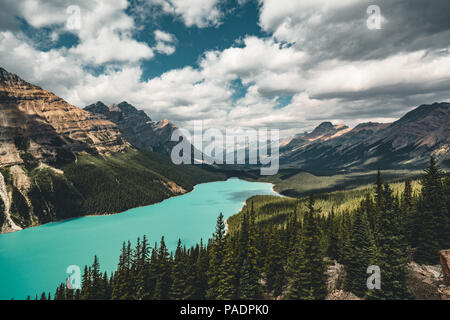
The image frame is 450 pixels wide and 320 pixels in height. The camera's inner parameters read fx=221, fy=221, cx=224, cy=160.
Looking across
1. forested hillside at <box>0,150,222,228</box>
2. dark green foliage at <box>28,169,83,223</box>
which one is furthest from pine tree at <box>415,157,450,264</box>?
dark green foliage at <box>28,169,83,223</box>

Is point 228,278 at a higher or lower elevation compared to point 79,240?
higher

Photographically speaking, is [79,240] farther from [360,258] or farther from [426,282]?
[426,282]

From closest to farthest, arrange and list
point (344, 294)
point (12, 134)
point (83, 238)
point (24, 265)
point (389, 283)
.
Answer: point (389, 283) < point (344, 294) < point (24, 265) < point (83, 238) < point (12, 134)

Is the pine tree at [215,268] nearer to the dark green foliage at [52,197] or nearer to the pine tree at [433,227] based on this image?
the pine tree at [433,227]

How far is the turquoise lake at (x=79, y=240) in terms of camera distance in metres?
71.4

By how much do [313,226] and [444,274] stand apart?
1826 cm

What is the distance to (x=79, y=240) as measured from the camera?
107 meters

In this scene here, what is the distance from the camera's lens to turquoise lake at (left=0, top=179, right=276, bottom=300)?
7144 cm

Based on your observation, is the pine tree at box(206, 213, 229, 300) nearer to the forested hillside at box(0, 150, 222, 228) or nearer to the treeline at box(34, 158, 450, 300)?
the treeline at box(34, 158, 450, 300)

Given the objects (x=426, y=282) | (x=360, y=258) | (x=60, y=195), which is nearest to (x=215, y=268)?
(x=360, y=258)

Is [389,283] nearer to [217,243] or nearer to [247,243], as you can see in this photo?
[247,243]

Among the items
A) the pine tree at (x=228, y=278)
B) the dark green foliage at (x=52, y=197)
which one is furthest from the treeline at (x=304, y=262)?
the dark green foliage at (x=52, y=197)
